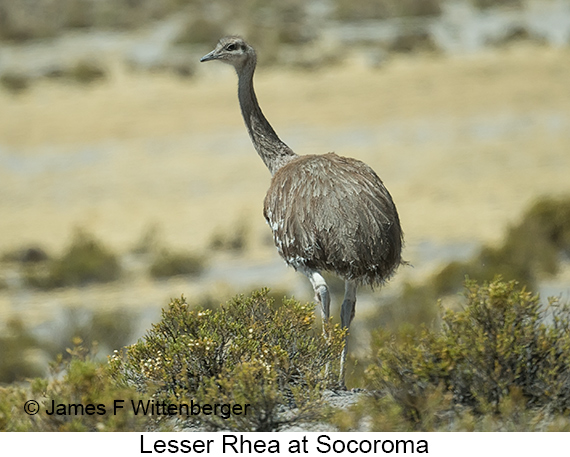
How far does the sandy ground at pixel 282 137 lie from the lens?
70.6ft

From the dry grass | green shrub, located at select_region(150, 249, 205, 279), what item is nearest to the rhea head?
green shrub, located at select_region(150, 249, 205, 279)

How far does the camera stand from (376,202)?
7168 mm

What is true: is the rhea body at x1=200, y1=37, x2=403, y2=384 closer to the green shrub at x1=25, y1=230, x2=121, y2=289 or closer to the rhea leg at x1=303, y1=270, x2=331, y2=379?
the rhea leg at x1=303, y1=270, x2=331, y2=379

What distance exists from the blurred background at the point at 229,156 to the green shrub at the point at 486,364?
6343 mm

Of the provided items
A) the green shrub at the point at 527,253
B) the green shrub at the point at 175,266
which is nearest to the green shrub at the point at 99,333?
the green shrub at the point at 175,266

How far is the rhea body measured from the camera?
6.96 metres

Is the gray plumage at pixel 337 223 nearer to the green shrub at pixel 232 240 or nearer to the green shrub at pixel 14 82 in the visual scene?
the green shrub at pixel 232 240

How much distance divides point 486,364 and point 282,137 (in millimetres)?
19744

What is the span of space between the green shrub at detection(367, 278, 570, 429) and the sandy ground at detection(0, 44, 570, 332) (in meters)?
11.5

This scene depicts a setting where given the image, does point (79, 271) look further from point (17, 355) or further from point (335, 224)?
point (335, 224)

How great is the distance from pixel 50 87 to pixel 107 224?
1246 centimetres

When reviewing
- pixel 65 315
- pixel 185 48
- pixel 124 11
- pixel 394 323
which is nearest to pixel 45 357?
pixel 65 315

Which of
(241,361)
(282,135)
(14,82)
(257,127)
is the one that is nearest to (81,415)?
(241,361)

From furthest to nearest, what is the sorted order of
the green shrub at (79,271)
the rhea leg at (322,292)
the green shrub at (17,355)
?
the green shrub at (79,271), the green shrub at (17,355), the rhea leg at (322,292)
